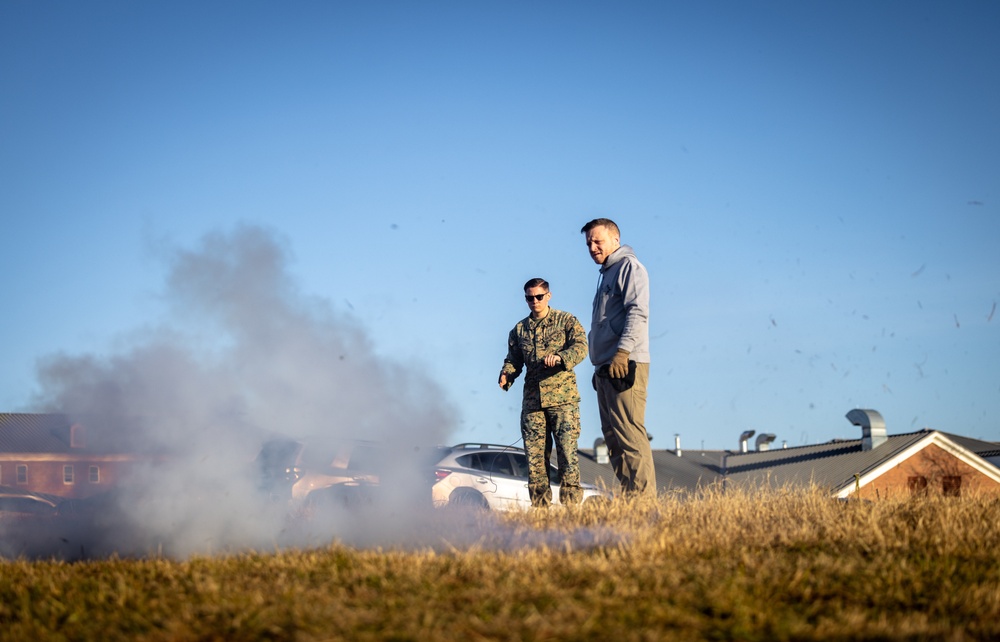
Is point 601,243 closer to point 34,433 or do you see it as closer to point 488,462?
point 34,433

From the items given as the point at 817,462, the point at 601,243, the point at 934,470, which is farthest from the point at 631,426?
the point at 817,462

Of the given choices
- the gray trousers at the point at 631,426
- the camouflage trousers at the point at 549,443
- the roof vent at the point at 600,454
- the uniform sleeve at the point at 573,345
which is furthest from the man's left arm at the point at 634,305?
the roof vent at the point at 600,454

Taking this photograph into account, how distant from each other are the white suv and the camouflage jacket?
4.22 meters

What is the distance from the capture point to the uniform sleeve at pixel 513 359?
32.3ft

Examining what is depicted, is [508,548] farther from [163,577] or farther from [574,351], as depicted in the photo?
[574,351]

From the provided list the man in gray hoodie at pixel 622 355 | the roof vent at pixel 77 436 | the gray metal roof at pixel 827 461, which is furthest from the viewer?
the gray metal roof at pixel 827 461

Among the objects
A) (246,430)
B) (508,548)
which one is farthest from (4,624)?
(246,430)

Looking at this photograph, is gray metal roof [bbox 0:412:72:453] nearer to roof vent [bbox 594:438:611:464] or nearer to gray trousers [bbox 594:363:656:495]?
gray trousers [bbox 594:363:656:495]

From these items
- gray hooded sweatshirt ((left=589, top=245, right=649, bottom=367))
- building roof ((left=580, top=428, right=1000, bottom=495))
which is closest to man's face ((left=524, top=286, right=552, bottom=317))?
gray hooded sweatshirt ((left=589, top=245, right=649, bottom=367))

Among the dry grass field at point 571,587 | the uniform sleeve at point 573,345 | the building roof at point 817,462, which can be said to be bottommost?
the building roof at point 817,462

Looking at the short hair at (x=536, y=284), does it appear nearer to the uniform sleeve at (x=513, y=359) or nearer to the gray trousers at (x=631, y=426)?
the uniform sleeve at (x=513, y=359)

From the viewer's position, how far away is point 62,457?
350 inches

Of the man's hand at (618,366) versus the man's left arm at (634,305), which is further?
the man's left arm at (634,305)

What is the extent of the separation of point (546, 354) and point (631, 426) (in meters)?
1.66
